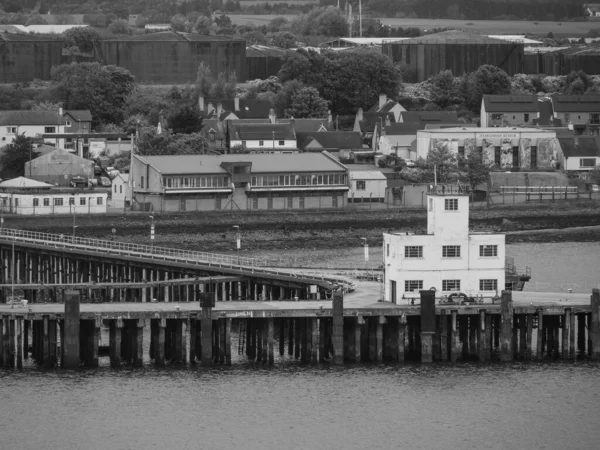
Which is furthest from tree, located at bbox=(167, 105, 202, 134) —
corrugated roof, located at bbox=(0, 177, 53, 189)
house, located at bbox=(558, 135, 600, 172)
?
corrugated roof, located at bbox=(0, 177, 53, 189)

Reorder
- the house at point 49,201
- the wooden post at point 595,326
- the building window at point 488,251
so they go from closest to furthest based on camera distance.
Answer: the wooden post at point 595,326 < the building window at point 488,251 < the house at point 49,201

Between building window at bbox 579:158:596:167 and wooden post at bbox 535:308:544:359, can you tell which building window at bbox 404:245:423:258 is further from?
building window at bbox 579:158:596:167

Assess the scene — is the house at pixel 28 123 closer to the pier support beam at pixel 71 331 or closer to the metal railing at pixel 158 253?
the metal railing at pixel 158 253

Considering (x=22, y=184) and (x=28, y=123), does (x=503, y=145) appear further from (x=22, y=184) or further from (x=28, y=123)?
(x=22, y=184)

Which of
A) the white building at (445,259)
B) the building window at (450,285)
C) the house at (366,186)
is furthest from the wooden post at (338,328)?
the house at (366,186)

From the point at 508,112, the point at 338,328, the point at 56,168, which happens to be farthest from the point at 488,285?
the point at 508,112
